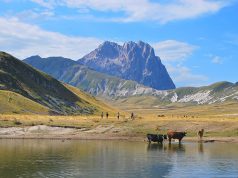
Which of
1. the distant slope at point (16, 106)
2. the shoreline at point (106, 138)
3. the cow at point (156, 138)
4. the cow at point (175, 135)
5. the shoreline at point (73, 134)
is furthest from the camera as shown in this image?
the distant slope at point (16, 106)

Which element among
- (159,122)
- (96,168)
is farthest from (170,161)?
(159,122)

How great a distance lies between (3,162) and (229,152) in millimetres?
28547

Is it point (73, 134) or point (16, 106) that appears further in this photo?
point (16, 106)

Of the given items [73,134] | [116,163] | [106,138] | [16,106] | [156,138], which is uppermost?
[16,106]

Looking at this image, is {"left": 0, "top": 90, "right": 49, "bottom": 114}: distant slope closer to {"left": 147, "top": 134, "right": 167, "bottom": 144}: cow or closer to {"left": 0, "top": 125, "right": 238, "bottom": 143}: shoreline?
{"left": 0, "top": 125, "right": 238, "bottom": 143}: shoreline

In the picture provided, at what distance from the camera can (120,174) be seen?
38844mm

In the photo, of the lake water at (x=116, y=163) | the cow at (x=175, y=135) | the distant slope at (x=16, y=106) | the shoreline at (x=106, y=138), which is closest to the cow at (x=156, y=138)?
the cow at (x=175, y=135)

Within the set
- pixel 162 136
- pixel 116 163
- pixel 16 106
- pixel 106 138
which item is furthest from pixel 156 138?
pixel 16 106

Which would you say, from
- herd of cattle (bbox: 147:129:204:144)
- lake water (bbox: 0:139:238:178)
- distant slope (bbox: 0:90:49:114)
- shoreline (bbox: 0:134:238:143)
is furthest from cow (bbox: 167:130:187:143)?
distant slope (bbox: 0:90:49:114)

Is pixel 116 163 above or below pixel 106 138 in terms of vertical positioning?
below

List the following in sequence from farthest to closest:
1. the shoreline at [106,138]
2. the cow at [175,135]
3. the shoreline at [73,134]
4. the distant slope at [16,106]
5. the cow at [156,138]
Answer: the distant slope at [16,106] → the shoreline at [73,134] → the shoreline at [106,138] → the cow at [175,135] → the cow at [156,138]

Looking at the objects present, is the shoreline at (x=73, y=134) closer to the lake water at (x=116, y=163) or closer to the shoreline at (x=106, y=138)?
the shoreline at (x=106, y=138)

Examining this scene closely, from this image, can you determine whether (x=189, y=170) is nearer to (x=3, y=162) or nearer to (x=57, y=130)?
(x=3, y=162)

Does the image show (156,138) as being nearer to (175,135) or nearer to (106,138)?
(175,135)
